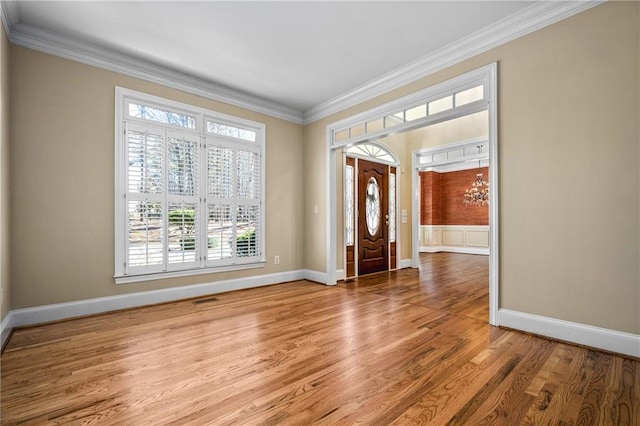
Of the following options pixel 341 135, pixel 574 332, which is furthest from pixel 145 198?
pixel 574 332

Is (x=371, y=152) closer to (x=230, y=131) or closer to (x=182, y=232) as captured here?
(x=230, y=131)

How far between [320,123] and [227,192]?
6.75 feet

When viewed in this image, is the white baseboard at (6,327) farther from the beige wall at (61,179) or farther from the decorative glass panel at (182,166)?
the decorative glass panel at (182,166)

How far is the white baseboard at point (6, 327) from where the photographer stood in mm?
2600

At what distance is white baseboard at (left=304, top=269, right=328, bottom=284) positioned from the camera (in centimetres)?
518

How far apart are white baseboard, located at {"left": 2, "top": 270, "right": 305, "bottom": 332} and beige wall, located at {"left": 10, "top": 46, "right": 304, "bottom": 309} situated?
7 cm

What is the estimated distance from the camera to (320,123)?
17.6 feet

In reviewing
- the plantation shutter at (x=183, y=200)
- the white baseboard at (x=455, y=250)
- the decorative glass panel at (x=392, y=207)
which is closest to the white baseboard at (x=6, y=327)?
the plantation shutter at (x=183, y=200)

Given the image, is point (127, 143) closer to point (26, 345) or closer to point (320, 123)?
point (26, 345)

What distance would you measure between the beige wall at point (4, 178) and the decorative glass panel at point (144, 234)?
104 centimetres

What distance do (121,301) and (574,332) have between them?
4685 mm

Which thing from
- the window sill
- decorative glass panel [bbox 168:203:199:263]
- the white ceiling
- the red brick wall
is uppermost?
the white ceiling

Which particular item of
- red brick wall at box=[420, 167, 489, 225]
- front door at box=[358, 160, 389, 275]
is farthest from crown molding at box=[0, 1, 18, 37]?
red brick wall at box=[420, 167, 489, 225]

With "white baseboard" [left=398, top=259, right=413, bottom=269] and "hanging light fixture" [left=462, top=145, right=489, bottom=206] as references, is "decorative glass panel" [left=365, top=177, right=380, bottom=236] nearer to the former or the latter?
"white baseboard" [left=398, top=259, right=413, bottom=269]
